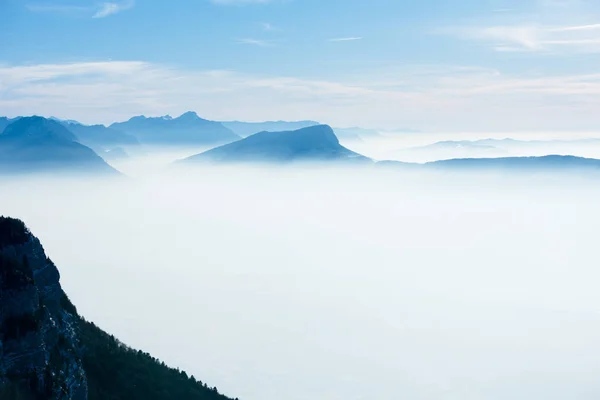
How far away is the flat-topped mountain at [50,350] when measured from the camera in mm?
58688

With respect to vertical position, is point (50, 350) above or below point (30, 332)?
below

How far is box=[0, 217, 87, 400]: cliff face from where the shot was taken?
5800cm

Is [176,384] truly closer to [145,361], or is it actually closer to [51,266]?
[145,361]

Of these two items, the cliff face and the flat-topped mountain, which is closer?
the cliff face

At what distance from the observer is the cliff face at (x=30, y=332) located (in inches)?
2283

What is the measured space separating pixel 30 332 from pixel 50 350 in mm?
6019

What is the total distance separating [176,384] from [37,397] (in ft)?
147

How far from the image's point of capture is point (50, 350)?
65500 millimetres

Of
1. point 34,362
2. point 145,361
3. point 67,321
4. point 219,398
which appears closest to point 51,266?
point 67,321

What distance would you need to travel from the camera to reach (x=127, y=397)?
87000 mm

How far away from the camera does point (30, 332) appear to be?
6047 cm

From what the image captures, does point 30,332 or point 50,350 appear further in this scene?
point 50,350

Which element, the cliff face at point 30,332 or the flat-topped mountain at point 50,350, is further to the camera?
the flat-topped mountain at point 50,350

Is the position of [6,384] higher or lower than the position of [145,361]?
higher
